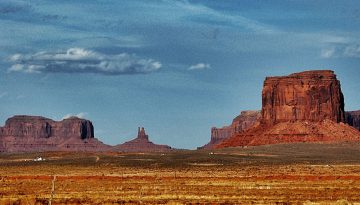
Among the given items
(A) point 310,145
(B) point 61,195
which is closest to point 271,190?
(B) point 61,195

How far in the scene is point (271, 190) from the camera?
5034cm

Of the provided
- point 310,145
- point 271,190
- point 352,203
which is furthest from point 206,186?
point 310,145

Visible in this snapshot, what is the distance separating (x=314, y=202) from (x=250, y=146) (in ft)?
512

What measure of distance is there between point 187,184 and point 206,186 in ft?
9.57

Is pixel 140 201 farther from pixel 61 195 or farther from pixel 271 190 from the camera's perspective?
pixel 271 190

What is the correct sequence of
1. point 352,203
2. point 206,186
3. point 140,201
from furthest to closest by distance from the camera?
point 206,186 → point 140,201 → point 352,203

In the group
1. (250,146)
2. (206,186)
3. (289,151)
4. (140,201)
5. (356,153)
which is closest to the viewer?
(140,201)

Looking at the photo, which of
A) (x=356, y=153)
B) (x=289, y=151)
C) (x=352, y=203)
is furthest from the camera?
(x=289, y=151)

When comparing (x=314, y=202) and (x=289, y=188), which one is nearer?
(x=314, y=202)

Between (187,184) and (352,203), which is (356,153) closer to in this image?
(187,184)

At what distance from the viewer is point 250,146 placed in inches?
7692

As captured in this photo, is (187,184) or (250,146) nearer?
(187,184)

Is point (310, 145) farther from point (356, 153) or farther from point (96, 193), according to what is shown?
point (96, 193)

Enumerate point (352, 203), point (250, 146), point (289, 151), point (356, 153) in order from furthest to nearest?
point (250, 146) < point (289, 151) < point (356, 153) < point (352, 203)
